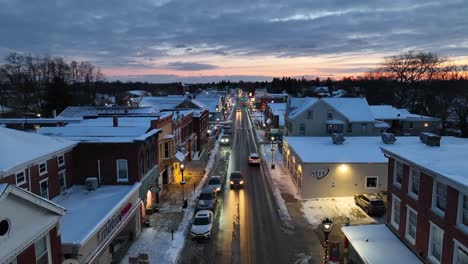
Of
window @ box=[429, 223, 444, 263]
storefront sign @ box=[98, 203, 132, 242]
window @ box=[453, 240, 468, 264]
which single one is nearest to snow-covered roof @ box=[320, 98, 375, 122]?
window @ box=[429, 223, 444, 263]

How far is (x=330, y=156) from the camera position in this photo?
32688mm

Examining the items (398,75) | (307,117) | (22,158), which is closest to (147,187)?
(22,158)

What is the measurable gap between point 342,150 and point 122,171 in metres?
20.4

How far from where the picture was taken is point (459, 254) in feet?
48.0

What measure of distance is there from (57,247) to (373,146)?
1205 inches

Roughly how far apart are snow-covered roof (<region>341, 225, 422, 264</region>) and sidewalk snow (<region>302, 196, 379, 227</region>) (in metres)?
4.85

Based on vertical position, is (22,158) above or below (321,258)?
above

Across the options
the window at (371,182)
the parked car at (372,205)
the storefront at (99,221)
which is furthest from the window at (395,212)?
the storefront at (99,221)

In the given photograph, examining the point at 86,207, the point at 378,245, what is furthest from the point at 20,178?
the point at 378,245

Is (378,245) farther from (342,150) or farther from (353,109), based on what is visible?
(353,109)

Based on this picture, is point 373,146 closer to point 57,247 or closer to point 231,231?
point 231,231

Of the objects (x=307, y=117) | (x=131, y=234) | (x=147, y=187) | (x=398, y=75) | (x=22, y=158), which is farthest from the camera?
(x=398, y=75)

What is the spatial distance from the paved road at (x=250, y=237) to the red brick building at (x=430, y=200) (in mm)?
5468

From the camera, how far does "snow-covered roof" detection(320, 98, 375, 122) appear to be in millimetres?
50312
